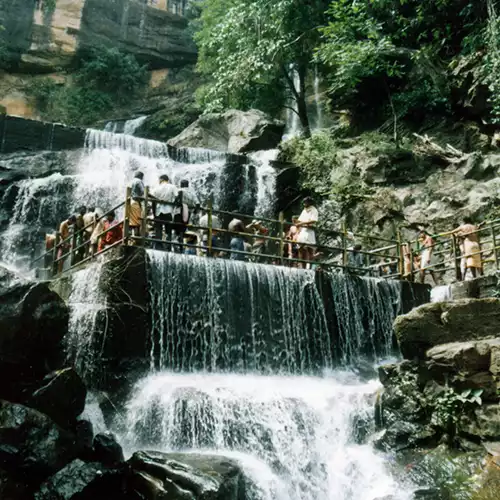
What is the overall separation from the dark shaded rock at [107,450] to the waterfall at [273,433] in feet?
3.06

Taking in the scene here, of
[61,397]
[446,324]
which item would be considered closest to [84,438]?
[61,397]

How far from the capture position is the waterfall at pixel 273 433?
7441mm

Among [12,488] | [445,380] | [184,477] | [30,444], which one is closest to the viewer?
[12,488]

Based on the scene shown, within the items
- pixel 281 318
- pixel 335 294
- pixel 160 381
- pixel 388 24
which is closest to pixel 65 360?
pixel 160 381

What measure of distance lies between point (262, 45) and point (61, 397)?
2034 centimetres

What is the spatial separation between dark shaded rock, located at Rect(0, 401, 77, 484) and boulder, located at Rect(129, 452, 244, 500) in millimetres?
861

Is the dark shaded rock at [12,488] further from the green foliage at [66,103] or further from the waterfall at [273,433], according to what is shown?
the green foliage at [66,103]

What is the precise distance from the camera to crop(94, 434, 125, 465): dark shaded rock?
21.6ft

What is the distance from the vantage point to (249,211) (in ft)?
62.5

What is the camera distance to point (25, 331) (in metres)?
7.12

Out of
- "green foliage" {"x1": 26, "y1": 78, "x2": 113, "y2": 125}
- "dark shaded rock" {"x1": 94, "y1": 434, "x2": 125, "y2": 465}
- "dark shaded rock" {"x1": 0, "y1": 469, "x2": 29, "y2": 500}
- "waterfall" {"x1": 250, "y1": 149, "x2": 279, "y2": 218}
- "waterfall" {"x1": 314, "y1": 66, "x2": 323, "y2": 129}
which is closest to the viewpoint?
"dark shaded rock" {"x1": 0, "y1": 469, "x2": 29, "y2": 500}

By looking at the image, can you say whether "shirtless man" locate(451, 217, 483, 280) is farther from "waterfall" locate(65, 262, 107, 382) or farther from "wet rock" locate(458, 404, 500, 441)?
"waterfall" locate(65, 262, 107, 382)

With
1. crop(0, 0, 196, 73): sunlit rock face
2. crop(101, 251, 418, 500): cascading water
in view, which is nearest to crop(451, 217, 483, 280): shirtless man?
crop(101, 251, 418, 500): cascading water

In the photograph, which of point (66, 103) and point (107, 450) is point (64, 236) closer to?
point (107, 450)
